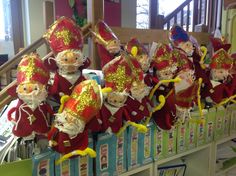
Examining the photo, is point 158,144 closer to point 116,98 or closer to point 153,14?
point 116,98

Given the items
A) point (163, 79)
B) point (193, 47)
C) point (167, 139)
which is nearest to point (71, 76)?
point (163, 79)

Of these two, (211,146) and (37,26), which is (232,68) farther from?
(37,26)

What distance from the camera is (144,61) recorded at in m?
1.09

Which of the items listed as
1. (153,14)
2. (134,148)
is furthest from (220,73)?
(153,14)

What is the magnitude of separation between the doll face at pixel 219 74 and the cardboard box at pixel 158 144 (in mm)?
463

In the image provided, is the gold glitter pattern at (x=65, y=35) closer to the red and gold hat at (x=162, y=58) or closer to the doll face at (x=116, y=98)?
the doll face at (x=116, y=98)

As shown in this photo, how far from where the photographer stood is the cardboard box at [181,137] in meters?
1.27

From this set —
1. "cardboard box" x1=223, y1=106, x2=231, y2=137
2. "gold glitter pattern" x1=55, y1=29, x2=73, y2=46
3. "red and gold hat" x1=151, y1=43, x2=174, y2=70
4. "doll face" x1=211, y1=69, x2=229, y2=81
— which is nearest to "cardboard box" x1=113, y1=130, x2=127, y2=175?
"red and gold hat" x1=151, y1=43, x2=174, y2=70

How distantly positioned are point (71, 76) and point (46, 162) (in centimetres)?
31

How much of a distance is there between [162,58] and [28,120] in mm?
616

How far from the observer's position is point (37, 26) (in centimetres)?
322

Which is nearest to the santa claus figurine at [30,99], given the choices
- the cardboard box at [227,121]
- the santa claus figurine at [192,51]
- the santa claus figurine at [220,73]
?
the santa claus figurine at [192,51]

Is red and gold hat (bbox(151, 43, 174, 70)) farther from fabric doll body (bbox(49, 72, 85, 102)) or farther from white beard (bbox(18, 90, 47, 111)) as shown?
white beard (bbox(18, 90, 47, 111))

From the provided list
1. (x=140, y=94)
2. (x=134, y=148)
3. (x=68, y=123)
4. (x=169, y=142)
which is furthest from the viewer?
→ (x=169, y=142)
